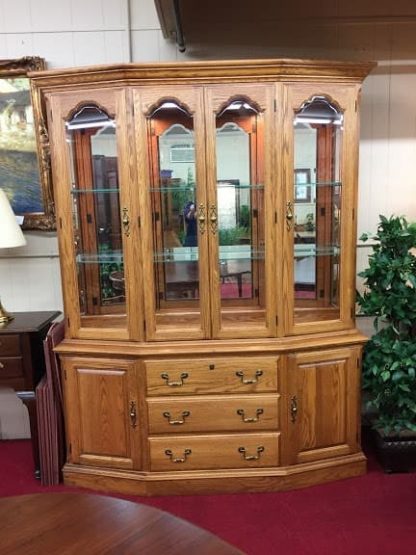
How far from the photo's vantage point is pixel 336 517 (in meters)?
2.15

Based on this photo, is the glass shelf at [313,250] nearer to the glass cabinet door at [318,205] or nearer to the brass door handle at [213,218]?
the glass cabinet door at [318,205]

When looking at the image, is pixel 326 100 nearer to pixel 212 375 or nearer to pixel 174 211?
pixel 174 211

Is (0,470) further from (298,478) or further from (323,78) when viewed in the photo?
(323,78)

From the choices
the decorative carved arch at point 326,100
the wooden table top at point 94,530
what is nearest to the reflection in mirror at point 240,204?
the decorative carved arch at point 326,100

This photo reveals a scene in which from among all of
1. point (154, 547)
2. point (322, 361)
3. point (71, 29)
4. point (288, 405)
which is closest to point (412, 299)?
point (322, 361)

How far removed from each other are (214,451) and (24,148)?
1960 millimetres

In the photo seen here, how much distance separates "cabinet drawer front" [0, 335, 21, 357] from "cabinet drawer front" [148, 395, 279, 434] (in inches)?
29.4

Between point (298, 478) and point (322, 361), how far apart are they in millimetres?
608

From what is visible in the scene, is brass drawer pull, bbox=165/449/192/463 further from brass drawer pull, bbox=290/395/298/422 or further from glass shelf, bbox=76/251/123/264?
glass shelf, bbox=76/251/123/264

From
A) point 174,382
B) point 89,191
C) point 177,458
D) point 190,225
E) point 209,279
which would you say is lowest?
point 177,458

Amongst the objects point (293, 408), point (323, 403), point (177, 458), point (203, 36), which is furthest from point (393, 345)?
point (203, 36)

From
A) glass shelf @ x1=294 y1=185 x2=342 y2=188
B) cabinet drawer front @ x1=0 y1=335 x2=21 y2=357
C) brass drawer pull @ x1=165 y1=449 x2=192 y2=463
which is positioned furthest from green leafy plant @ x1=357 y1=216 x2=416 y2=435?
cabinet drawer front @ x1=0 y1=335 x2=21 y2=357

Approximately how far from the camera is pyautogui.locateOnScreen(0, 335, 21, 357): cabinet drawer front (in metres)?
2.40

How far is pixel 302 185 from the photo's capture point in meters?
2.30
